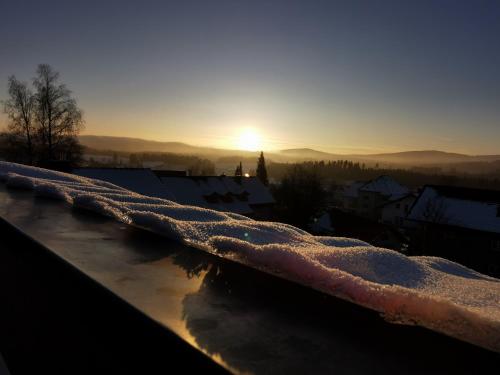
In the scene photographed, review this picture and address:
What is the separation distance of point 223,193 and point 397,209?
30.4 m

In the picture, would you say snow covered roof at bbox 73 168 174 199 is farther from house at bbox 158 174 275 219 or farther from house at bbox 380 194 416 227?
house at bbox 380 194 416 227

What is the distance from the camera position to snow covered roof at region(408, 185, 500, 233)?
25125mm

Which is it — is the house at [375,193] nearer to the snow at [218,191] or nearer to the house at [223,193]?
the house at [223,193]

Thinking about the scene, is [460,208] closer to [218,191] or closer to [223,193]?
[223,193]

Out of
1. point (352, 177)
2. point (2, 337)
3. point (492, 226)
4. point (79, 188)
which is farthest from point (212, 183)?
point (352, 177)

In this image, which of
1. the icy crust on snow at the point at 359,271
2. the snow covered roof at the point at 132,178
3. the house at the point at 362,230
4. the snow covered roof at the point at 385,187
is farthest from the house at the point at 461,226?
the snow covered roof at the point at 385,187

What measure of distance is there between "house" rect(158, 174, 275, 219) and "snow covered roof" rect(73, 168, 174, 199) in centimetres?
310

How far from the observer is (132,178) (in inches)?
928

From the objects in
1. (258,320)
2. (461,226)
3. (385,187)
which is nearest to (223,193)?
(461,226)

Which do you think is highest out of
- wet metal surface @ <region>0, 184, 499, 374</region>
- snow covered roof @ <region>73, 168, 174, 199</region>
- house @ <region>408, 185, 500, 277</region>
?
wet metal surface @ <region>0, 184, 499, 374</region>

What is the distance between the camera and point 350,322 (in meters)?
1.01

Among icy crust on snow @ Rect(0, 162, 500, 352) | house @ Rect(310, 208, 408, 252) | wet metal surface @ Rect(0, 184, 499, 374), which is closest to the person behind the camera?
wet metal surface @ Rect(0, 184, 499, 374)

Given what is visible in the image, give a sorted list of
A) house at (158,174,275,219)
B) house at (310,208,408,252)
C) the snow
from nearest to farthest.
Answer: the snow < house at (158,174,275,219) < house at (310,208,408,252)

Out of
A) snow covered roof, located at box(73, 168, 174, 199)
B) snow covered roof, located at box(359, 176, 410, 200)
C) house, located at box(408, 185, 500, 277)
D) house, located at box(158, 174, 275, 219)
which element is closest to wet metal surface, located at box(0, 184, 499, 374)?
snow covered roof, located at box(73, 168, 174, 199)
